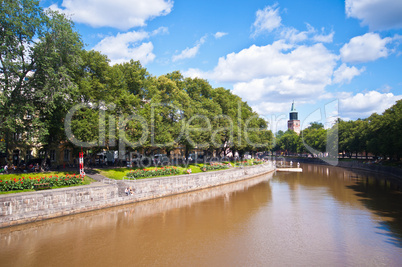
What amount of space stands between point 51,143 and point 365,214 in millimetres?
36760

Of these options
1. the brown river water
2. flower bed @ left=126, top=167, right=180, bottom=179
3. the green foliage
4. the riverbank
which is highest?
the green foliage

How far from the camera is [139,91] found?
4138 centimetres

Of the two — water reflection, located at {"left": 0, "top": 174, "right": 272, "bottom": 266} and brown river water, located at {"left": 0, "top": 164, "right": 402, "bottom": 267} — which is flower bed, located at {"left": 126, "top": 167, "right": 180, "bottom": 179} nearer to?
water reflection, located at {"left": 0, "top": 174, "right": 272, "bottom": 266}

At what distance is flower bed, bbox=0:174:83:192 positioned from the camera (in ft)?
72.9

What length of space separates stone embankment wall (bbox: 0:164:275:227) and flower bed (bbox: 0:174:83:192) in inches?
63.9

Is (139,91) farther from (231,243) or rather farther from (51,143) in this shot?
(231,243)

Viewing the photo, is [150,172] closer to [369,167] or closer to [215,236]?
[215,236]

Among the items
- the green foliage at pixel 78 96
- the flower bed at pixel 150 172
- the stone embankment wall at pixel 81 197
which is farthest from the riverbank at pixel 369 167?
the flower bed at pixel 150 172

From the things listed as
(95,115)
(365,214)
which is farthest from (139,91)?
(365,214)

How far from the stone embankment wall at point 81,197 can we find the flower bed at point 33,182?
1.62m

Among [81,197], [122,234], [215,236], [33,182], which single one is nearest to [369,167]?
[215,236]

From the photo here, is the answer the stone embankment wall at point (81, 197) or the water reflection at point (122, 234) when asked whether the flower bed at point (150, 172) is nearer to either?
the stone embankment wall at point (81, 197)

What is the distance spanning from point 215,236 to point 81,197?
43.3ft

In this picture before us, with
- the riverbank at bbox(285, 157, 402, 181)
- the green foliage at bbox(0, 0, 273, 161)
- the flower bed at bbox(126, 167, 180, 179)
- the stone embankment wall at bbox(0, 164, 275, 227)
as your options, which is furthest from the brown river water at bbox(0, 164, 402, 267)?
the riverbank at bbox(285, 157, 402, 181)
